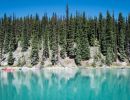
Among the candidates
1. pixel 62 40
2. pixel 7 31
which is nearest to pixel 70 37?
pixel 62 40

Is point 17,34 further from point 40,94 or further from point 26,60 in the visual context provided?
point 40,94

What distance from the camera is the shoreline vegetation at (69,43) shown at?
4161 inches

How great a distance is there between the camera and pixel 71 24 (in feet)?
388

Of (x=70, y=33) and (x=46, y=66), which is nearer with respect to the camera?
(x=46, y=66)

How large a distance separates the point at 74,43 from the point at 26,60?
19.9 m

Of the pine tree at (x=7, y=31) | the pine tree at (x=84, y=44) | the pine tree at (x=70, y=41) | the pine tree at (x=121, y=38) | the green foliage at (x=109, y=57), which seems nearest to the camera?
the green foliage at (x=109, y=57)

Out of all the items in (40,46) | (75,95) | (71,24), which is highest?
(71,24)

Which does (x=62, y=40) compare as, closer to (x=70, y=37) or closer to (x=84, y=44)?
(x=70, y=37)

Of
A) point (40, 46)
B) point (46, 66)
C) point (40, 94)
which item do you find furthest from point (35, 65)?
point (40, 94)

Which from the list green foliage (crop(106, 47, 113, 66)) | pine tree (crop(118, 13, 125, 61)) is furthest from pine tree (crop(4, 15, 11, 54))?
pine tree (crop(118, 13, 125, 61))

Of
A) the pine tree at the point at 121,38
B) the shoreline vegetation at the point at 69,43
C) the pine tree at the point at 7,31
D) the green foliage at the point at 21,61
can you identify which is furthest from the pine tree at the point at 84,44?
the pine tree at the point at 7,31

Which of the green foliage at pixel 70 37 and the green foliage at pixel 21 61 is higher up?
the green foliage at pixel 70 37

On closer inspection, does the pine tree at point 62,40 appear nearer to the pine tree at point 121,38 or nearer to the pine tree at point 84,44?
the pine tree at point 84,44

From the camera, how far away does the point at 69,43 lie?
363ft
